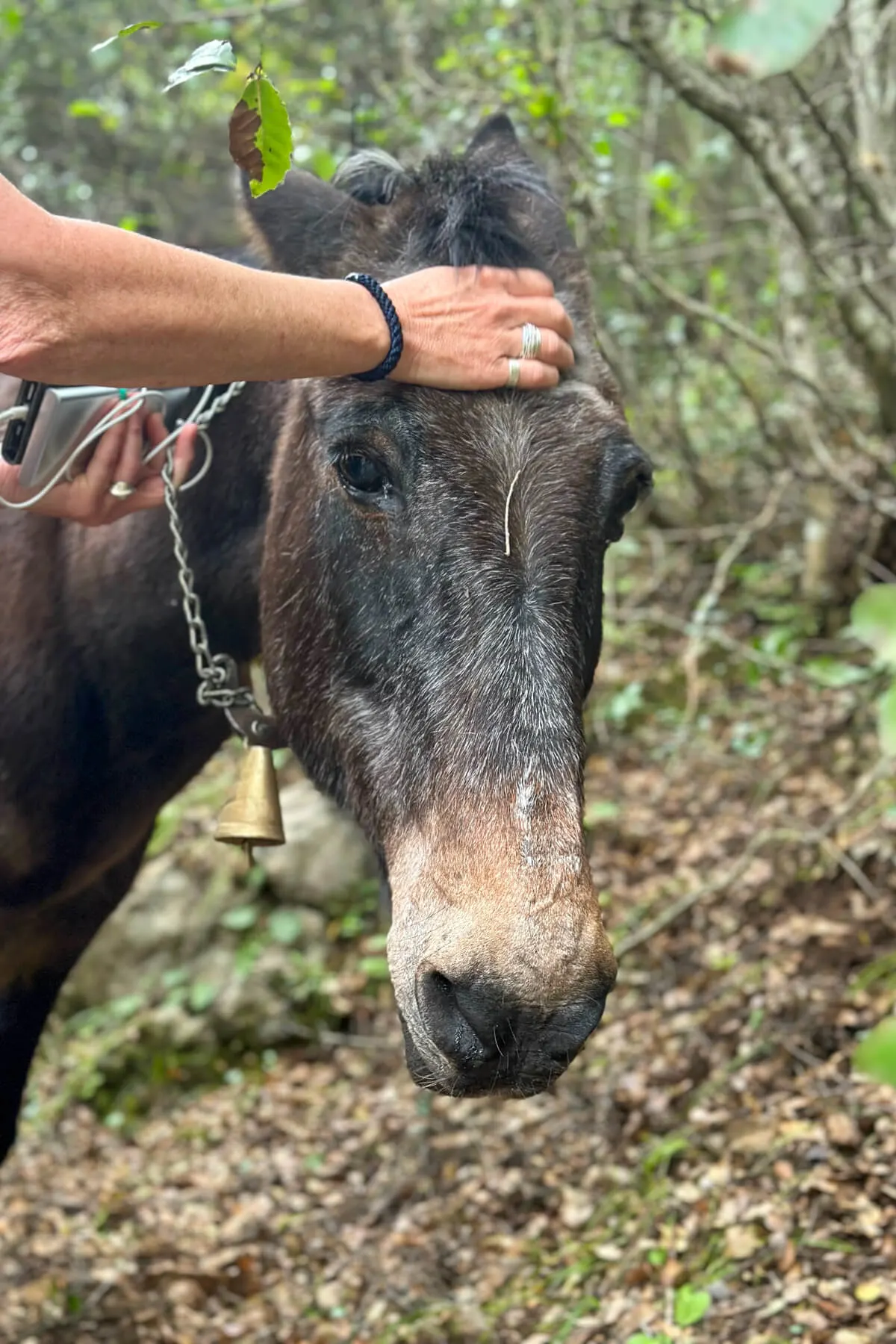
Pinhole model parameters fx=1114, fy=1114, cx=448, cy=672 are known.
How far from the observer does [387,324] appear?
2.07 metres

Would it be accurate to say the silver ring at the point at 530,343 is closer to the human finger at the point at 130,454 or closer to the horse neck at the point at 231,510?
the horse neck at the point at 231,510

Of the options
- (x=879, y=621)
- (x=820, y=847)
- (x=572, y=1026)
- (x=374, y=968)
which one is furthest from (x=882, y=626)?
(x=374, y=968)

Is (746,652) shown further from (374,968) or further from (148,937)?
(148,937)

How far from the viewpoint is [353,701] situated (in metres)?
2.28

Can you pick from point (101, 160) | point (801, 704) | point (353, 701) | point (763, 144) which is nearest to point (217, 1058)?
point (801, 704)

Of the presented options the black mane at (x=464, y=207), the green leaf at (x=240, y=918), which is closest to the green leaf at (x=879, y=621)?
the black mane at (x=464, y=207)

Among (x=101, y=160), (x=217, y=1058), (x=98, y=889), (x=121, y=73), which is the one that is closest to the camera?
(x=98, y=889)

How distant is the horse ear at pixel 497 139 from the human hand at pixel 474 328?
0.68m

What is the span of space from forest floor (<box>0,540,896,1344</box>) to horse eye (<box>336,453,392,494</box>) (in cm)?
217

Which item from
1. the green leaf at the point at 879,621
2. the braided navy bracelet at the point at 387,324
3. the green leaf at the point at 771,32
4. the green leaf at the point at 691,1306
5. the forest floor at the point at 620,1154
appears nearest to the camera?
the green leaf at the point at 771,32

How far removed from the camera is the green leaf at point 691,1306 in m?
2.76

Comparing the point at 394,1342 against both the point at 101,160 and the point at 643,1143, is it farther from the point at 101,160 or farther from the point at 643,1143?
the point at 101,160

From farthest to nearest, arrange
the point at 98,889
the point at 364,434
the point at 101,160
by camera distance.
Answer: the point at 101,160
the point at 98,889
the point at 364,434

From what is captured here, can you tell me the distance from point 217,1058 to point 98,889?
3.06m
